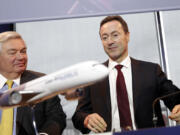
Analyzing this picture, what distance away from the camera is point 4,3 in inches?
99.0

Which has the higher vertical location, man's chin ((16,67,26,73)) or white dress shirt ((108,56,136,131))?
man's chin ((16,67,26,73))

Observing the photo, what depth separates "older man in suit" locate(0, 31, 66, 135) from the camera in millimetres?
1978

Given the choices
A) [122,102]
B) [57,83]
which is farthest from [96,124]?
[57,83]

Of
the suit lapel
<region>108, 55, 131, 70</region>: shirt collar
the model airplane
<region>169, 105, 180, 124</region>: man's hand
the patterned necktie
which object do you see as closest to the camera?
the model airplane

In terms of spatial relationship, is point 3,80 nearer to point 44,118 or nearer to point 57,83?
point 44,118

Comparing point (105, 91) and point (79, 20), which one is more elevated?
point (79, 20)

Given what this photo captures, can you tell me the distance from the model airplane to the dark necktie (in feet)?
3.14

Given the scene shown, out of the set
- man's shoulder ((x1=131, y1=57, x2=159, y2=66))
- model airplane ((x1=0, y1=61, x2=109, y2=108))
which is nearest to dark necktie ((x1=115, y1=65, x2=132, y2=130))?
man's shoulder ((x1=131, y1=57, x2=159, y2=66))

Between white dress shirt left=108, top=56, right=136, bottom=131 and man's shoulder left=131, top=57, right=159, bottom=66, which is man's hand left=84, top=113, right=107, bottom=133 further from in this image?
man's shoulder left=131, top=57, right=159, bottom=66

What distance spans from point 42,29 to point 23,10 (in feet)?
0.88

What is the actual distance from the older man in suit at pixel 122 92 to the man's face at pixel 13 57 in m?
0.54

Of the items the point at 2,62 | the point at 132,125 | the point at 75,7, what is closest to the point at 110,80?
the point at 132,125

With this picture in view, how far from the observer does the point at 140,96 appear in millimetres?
2062

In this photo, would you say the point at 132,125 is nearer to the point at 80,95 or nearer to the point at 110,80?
the point at 110,80
